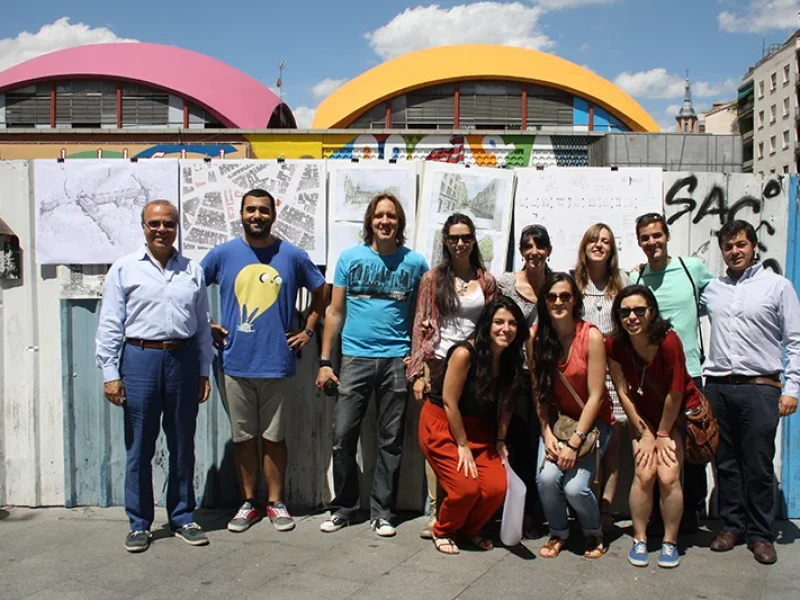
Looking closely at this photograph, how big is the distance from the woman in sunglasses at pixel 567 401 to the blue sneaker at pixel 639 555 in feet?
0.61

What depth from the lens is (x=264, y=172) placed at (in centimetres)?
493

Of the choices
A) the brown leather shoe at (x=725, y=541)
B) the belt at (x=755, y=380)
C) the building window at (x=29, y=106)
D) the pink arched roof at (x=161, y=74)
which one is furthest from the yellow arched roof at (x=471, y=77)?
the brown leather shoe at (x=725, y=541)

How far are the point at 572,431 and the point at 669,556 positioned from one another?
2.81ft

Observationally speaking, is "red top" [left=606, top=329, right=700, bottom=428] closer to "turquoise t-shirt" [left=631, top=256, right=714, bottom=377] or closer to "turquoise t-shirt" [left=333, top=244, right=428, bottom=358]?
"turquoise t-shirt" [left=631, top=256, right=714, bottom=377]

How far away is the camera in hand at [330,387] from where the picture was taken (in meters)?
4.45

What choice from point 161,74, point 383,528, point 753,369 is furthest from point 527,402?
point 161,74

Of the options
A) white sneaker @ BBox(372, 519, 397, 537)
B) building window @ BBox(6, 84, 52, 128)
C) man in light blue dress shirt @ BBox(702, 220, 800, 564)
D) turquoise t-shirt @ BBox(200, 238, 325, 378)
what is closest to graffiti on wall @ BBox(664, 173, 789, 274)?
man in light blue dress shirt @ BBox(702, 220, 800, 564)

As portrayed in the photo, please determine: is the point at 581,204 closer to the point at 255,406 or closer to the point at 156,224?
the point at 255,406

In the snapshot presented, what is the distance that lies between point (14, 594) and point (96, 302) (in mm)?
2017

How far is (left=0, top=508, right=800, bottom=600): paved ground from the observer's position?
3.55 m

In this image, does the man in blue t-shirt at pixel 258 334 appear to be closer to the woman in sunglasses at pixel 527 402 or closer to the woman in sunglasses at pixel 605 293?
the woman in sunglasses at pixel 527 402

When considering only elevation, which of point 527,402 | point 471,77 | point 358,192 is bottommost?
point 527,402

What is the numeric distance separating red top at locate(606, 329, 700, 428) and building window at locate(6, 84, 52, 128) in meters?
28.9

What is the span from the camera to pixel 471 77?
90.1 feet
